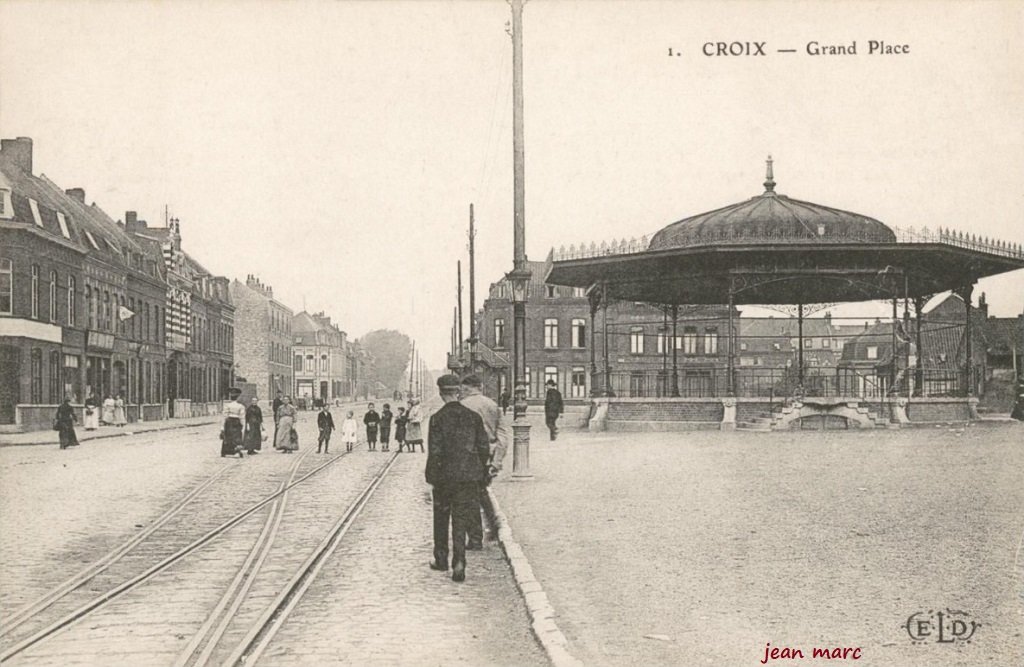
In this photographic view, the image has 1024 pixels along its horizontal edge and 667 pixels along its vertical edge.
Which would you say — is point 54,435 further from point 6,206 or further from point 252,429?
point 252,429

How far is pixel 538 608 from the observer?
679 cm

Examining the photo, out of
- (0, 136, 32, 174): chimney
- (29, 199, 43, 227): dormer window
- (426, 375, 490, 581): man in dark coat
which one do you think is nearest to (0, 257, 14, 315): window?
(29, 199, 43, 227): dormer window

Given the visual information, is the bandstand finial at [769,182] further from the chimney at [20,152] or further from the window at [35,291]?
the chimney at [20,152]

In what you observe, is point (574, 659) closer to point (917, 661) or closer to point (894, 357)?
point (917, 661)

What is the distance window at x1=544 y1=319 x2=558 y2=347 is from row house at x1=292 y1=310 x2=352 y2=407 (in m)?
47.0

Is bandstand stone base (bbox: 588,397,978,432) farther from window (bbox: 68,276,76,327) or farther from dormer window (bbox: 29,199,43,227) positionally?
window (bbox: 68,276,76,327)

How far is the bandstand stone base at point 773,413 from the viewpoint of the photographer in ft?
90.8

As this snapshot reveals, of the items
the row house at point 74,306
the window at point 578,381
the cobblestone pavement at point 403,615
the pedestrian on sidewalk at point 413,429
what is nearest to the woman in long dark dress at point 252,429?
the pedestrian on sidewalk at point 413,429

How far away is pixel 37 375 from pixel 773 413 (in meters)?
24.3

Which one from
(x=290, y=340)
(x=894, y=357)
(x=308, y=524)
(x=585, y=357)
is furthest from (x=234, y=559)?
(x=290, y=340)

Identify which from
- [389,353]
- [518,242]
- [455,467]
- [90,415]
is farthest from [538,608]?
[389,353]

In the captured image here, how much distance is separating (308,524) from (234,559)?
91.5 inches

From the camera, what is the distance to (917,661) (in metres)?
5.70

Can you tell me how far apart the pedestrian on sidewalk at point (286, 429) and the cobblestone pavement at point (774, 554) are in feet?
30.6
